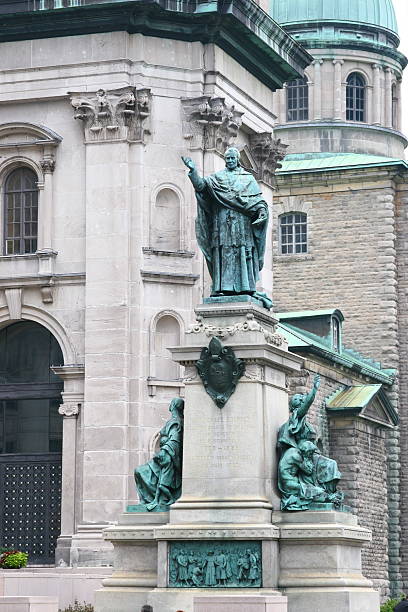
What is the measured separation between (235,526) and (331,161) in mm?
44705

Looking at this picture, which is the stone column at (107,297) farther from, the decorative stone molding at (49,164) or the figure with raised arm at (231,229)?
the figure with raised arm at (231,229)

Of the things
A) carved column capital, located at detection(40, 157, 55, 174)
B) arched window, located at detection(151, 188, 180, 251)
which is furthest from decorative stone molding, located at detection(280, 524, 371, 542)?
carved column capital, located at detection(40, 157, 55, 174)

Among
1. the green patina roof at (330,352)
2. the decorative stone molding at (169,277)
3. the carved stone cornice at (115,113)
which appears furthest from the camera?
the green patina roof at (330,352)

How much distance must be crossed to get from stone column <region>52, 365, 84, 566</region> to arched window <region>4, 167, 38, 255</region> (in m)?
3.82

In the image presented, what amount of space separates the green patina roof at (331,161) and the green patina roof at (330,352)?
7.45 m

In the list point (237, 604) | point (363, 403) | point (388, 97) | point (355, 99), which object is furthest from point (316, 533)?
point (388, 97)

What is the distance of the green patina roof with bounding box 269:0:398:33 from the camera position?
74125mm

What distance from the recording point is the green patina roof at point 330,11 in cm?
7412

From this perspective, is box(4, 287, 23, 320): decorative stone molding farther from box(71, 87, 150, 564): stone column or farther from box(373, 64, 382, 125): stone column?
box(373, 64, 382, 125): stone column

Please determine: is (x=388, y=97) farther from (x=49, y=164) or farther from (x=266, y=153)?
(x=49, y=164)

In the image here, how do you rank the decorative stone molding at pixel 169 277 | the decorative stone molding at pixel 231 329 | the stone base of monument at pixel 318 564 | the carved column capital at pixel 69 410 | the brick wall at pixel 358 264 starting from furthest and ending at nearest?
the brick wall at pixel 358 264
the decorative stone molding at pixel 169 277
the carved column capital at pixel 69 410
the decorative stone molding at pixel 231 329
the stone base of monument at pixel 318 564

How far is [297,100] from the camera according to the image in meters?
73.9

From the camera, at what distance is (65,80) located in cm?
4488

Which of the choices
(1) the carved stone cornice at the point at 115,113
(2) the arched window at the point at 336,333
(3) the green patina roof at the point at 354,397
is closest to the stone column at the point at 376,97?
(2) the arched window at the point at 336,333
